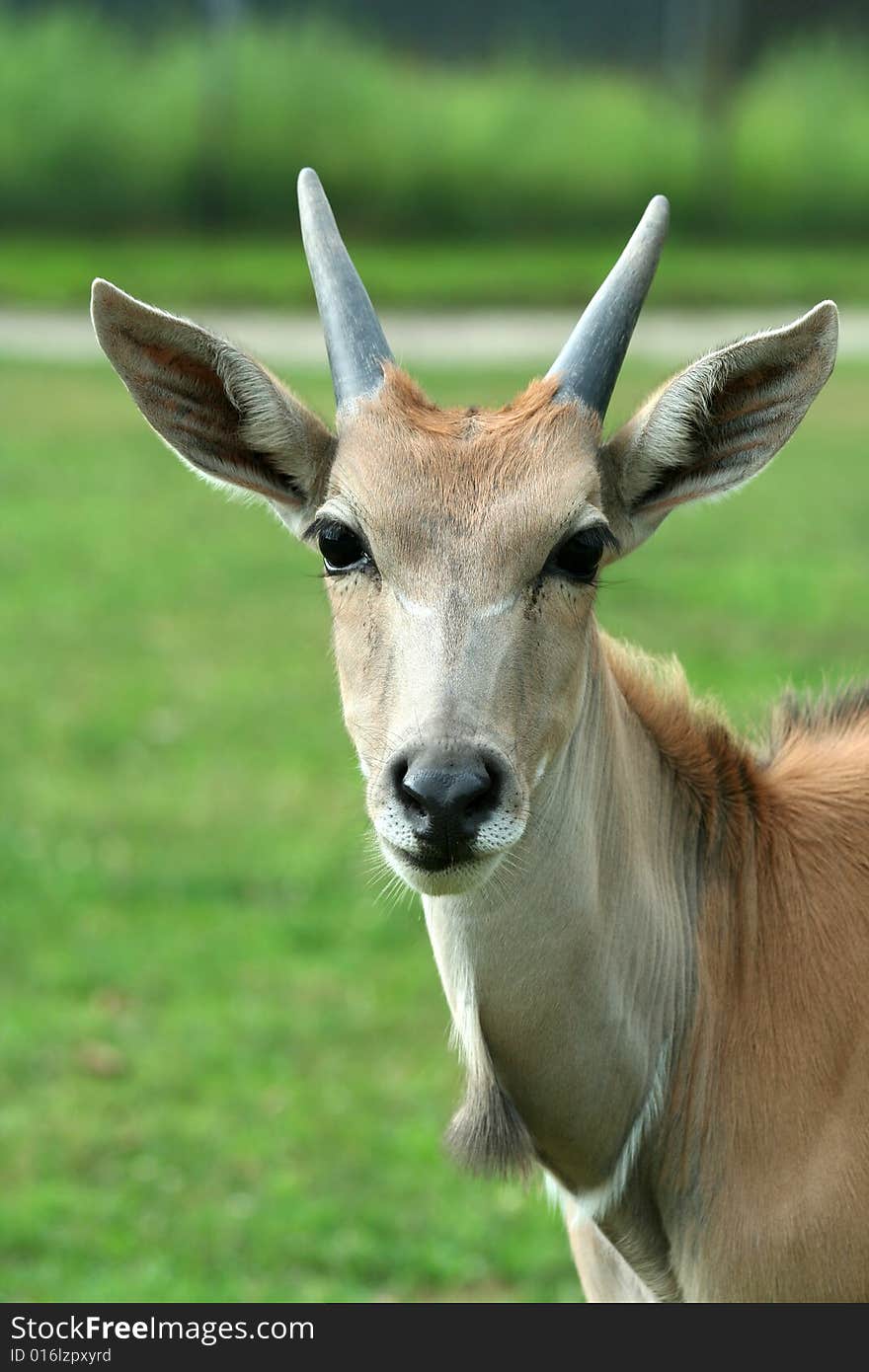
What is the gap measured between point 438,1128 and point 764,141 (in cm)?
2581

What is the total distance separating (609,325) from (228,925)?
5.72m

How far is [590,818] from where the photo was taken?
4793 millimetres

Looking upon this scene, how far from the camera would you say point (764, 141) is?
31.1 meters

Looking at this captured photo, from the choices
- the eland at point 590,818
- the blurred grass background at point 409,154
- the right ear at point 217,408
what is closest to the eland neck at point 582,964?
the eland at point 590,818

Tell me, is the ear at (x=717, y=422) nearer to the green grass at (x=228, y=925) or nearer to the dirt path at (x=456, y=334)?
the green grass at (x=228, y=925)

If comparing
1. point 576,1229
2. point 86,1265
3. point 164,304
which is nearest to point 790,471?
point 164,304

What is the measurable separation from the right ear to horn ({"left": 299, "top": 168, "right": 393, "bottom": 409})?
0.15m

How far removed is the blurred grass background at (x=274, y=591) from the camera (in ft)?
25.3

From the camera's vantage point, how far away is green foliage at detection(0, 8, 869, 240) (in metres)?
29.4

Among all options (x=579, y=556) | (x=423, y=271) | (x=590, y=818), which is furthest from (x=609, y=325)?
(x=423, y=271)

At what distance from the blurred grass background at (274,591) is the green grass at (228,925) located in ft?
0.08

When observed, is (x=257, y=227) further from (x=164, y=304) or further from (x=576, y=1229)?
(x=576, y=1229)

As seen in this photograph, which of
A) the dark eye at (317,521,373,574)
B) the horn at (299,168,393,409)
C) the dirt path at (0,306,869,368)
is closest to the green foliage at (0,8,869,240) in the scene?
the dirt path at (0,306,869,368)

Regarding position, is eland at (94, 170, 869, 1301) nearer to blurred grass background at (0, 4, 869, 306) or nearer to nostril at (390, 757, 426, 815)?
nostril at (390, 757, 426, 815)
